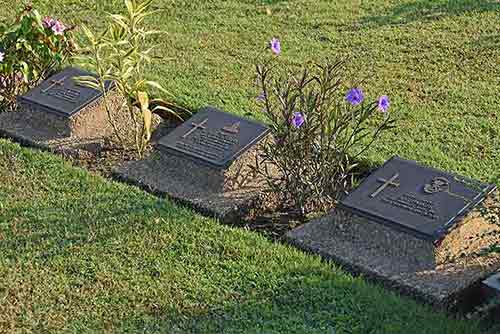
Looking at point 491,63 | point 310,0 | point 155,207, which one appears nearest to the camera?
point 155,207

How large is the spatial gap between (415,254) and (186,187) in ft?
4.58

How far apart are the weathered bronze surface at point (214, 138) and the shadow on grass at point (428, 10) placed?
265cm

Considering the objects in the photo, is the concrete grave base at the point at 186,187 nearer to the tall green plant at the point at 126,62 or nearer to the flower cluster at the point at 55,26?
the tall green plant at the point at 126,62

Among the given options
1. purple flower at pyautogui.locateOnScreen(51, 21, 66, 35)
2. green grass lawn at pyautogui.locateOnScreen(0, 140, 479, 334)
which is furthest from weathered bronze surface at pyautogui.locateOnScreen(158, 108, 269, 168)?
purple flower at pyautogui.locateOnScreen(51, 21, 66, 35)

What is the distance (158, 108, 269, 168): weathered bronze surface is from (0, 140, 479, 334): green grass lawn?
34 centimetres

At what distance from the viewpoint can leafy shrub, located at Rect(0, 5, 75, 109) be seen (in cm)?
645

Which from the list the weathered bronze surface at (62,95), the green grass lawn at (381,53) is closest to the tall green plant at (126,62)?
the weathered bronze surface at (62,95)

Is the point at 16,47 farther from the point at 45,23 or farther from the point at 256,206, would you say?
the point at 256,206

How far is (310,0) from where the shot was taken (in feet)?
28.4

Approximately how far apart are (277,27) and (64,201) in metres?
3.15

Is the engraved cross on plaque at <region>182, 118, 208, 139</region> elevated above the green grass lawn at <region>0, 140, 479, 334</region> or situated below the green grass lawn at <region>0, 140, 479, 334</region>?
above

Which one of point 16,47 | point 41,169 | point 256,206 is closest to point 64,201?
point 41,169

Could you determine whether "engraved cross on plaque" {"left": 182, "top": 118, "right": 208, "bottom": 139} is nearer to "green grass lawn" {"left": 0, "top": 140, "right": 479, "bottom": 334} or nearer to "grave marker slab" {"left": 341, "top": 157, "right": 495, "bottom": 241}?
"green grass lawn" {"left": 0, "top": 140, "right": 479, "bottom": 334}

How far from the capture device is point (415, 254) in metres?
4.89
